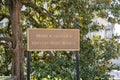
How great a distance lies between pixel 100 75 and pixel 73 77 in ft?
3.06

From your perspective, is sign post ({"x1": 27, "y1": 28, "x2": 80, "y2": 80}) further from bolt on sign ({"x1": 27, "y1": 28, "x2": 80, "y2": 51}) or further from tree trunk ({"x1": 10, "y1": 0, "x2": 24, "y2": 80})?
tree trunk ({"x1": 10, "y1": 0, "x2": 24, "y2": 80})

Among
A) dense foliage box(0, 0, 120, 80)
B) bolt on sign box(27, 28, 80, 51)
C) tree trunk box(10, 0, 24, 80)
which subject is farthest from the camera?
tree trunk box(10, 0, 24, 80)

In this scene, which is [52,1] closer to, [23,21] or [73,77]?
[23,21]

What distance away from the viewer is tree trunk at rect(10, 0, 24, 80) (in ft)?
31.7

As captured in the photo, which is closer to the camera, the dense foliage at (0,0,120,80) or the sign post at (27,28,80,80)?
the sign post at (27,28,80,80)

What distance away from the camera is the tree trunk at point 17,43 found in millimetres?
9650

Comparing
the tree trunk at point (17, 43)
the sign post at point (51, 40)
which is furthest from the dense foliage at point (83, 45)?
the sign post at point (51, 40)

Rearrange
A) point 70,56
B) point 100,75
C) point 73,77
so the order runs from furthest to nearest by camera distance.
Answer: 1. point 70,56
2. point 100,75
3. point 73,77

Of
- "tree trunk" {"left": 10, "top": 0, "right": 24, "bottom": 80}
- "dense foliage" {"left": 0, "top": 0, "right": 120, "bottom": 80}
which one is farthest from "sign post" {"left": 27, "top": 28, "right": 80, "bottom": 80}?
"tree trunk" {"left": 10, "top": 0, "right": 24, "bottom": 80}

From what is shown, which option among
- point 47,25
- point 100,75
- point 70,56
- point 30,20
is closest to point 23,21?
point 30,20

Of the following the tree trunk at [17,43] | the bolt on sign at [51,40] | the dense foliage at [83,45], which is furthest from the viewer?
the tree trunk at [17,43]

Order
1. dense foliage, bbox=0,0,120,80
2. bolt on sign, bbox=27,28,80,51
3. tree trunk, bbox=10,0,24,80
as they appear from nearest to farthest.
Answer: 1. bolt on sign, bbox=27,28,80,51
2. dense foliage, bbox=0,0,120,80
3. tree trunk, bbox=10,0,24,80

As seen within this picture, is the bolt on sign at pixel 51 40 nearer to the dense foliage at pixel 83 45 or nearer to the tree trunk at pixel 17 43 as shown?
the dense foliage at pixel 83 45

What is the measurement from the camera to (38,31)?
702 cm
